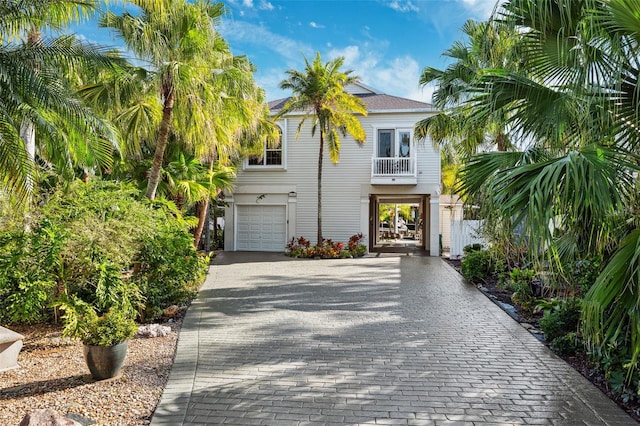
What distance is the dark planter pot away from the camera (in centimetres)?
454

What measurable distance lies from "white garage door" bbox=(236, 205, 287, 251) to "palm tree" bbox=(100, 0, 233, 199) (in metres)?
10.4

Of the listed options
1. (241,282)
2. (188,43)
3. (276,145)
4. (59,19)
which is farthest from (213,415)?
(276,145)

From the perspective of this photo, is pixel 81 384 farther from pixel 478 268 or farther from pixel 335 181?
pixel 335 181

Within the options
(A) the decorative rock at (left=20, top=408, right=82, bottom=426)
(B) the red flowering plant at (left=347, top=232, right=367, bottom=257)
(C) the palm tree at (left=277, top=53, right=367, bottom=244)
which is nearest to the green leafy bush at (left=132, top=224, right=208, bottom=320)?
(A) the decorative rock at (left=20, top=408, right=82, bottom=426)

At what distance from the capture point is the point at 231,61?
13062mm

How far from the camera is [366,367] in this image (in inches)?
198

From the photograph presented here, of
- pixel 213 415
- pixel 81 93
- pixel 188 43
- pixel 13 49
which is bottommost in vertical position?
pixel 213 415

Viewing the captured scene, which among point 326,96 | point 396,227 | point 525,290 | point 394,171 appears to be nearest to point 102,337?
point 525,290

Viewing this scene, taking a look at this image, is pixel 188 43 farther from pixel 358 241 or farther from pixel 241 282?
pixel 358 241

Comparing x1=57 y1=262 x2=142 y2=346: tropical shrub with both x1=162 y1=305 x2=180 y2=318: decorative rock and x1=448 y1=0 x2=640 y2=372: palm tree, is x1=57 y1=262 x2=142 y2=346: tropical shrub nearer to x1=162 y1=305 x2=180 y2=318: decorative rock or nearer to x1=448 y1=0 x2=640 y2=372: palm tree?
x1=162 y1=305 x2=180 y2=318: decorative rock

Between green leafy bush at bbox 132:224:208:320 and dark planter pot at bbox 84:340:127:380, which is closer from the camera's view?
dark planter pot at bbox 84:340:127:380

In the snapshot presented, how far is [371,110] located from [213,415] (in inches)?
667

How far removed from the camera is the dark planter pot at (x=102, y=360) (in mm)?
4543

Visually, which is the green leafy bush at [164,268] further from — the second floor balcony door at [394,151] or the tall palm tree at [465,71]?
the second floor balcony door at [394,151]
